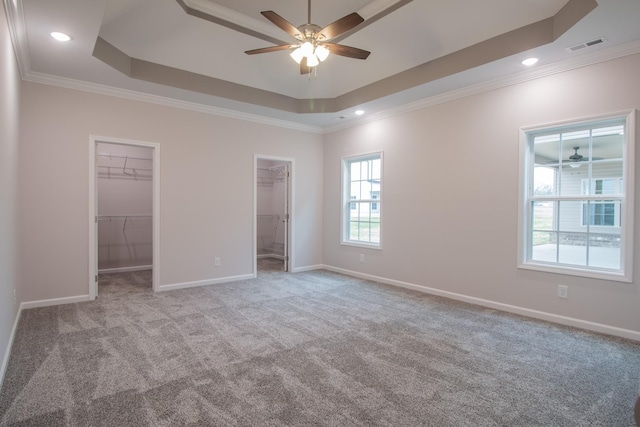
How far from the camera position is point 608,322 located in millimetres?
3266

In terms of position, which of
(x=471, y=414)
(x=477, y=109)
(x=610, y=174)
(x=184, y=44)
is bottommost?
(x=471, y=414)

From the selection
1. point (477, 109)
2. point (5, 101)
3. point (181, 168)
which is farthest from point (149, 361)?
point (477, 109)

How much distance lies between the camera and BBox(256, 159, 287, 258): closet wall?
8297mm

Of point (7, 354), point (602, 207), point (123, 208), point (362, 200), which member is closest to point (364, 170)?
point (362, 200)

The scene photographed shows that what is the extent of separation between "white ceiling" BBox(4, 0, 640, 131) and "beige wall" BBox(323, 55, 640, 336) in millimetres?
265

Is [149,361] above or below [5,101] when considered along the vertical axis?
below

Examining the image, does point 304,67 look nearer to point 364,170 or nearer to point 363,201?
point 364,170

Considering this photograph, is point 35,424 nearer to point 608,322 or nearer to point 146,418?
point 146,418

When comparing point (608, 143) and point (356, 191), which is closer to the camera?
point (608, 143)

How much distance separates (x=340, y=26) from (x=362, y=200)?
11.5ft

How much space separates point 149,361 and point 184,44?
3388mm

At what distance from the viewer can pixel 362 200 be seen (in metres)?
5.91

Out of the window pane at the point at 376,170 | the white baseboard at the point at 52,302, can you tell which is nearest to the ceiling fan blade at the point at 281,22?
the window pane at the point at 376,170

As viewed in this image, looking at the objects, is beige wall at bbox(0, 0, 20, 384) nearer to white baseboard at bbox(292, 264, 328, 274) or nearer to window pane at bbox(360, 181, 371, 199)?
white baseboard at bbox(292, 264, 328, 274)
